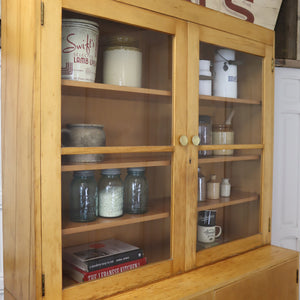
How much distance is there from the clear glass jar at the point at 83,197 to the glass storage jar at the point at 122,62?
34 centimetres

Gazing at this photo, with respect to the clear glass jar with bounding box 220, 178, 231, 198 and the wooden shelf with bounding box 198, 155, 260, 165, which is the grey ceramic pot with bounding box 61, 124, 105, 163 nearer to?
the wooden shelf with bounding box 198, 155, 260, 165

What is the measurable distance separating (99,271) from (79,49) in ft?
2.48

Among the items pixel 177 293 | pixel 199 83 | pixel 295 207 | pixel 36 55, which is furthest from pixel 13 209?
pixel 295 207

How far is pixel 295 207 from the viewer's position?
2523 millimetres

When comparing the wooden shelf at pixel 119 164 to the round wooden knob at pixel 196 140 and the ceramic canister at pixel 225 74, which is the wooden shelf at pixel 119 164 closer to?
the round wooden knob at pixel 196 140

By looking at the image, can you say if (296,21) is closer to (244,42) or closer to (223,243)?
(244,42)

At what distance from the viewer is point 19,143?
1200mm

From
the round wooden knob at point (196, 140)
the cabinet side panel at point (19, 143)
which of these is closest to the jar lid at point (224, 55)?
the round wooden knob at point (196, 140)

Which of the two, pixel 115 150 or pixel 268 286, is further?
pixel 268 286

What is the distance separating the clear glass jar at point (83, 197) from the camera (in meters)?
1.20

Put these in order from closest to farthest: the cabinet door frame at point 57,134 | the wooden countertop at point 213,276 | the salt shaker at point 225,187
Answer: the cabinet door frame at point 57,134 < the wooden countertop at point 213,276 < the salt shaker at point 225,187

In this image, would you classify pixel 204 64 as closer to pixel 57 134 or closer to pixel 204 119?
pixel 204 119

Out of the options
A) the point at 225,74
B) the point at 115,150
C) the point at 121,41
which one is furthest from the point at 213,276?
the point at 121,41

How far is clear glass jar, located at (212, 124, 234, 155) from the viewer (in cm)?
162
